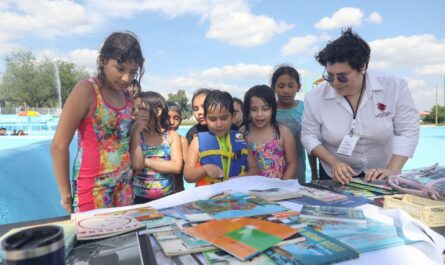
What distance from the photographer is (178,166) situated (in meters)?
1.79

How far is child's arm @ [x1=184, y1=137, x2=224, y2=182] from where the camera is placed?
1.60 meters

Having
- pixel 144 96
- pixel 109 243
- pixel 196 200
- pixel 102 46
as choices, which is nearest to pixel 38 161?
pixel 144 96

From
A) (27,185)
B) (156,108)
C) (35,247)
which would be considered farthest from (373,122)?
(27,185)

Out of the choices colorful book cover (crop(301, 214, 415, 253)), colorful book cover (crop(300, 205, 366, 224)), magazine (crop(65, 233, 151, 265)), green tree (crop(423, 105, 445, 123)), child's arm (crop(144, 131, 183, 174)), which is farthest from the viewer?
green tree (crop(423, 105, 445, 123))

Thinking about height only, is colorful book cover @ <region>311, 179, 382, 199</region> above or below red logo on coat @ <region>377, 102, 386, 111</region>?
below

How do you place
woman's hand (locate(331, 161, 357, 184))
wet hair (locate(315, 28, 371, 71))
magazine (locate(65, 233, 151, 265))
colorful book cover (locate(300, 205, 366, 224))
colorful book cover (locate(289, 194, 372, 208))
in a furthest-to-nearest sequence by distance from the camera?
wet hair (locate(315, 28, 371, 71)), woman's hand (locate(331, 161, 357, 184)), colorful book cover (locate(289, 194, 372, 208)), colorful book cover (locate(300, 205, 366, 224)), magazine (locate(65, 233, 151, 265))

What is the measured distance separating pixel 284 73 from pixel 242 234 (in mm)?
1588

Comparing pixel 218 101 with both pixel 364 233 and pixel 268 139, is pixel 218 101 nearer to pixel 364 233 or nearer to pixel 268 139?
→ pixel 268 139

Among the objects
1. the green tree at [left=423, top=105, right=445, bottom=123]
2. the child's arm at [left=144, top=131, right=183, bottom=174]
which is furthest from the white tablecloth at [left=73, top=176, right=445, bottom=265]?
the green tree at [left=423, top=105, right=445, bottom=123]

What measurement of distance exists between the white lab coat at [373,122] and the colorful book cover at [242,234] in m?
0.90

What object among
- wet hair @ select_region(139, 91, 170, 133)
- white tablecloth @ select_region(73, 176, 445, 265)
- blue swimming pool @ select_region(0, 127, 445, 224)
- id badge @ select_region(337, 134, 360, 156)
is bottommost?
blue swimming pool @ select_region(0, 127, 445, 224)

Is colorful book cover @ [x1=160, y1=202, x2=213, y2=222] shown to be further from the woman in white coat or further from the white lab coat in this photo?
the white lab coat

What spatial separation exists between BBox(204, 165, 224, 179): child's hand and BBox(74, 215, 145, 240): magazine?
0.73 m

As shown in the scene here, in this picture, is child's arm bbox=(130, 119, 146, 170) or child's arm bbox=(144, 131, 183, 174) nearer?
child's arm bbox=(130, 119, 146, 170)
